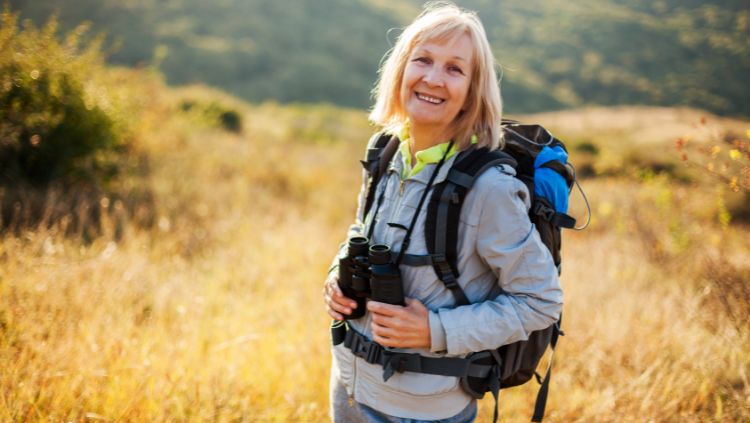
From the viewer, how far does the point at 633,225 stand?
5.73 metres

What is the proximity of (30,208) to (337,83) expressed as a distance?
143 feet

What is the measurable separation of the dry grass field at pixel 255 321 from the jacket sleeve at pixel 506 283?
166cm

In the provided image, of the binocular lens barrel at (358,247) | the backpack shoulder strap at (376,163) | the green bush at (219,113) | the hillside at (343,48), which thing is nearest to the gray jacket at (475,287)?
the binocular lens barrel at (358,247)

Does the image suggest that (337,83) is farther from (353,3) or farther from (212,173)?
(212,173)

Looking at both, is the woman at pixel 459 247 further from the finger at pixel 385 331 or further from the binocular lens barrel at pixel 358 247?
the binocular lens barrel at pixel 358 247

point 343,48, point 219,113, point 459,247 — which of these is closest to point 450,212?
point 459,247

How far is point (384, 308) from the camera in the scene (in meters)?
1.48

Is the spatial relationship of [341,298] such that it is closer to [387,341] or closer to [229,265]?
[387,341]

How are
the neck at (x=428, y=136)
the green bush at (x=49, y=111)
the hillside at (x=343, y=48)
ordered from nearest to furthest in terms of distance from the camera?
1. the neck at (x=428, y=136)
2. the green bush at (x=49, y=111)
3. the hillside at (x=343, y=48)

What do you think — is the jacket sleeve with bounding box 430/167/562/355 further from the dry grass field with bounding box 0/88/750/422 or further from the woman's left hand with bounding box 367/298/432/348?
the dry grass field with bounding box 0/88/750/422

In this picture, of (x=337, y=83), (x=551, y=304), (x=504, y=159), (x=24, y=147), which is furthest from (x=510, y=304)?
(x=337, y=83)

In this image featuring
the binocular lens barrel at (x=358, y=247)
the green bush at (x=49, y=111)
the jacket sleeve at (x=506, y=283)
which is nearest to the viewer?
the jacket sleeve at (x=506, y=283)

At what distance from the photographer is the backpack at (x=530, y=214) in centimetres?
146

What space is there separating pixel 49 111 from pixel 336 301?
478 centimetres
